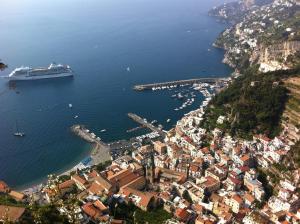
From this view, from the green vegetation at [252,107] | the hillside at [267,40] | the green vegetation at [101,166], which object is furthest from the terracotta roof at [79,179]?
the hillside at [267,40]

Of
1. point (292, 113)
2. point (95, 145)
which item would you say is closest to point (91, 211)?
point (95, 145)

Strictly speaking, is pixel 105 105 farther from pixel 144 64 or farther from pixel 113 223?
pixel 113 223

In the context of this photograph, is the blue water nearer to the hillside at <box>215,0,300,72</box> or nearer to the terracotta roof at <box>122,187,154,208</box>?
the hillside at <box>215,0,300,72</box>

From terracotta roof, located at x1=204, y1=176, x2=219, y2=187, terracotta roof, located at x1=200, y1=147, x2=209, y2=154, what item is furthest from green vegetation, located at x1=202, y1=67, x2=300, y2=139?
terracotta roof, located at x1=204, y1=176, x2=219, y2=187

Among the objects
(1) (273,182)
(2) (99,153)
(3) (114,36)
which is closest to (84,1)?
(3) (114,36)

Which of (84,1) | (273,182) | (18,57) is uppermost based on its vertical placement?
(84,1)
